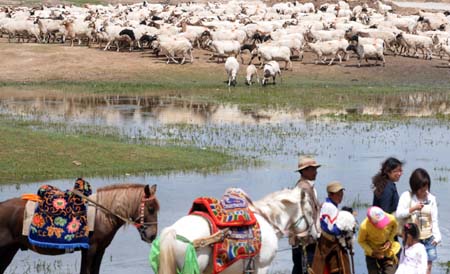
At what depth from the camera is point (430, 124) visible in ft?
80.7

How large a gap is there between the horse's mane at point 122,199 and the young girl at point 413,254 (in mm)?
2170

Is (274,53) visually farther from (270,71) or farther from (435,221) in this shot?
(435,221)

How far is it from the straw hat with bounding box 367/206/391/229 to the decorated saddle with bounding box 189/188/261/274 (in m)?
1.20

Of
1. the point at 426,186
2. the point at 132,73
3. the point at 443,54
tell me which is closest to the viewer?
the point at 426,186

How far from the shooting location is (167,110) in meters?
26.4

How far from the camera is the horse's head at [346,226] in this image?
28.8 feet

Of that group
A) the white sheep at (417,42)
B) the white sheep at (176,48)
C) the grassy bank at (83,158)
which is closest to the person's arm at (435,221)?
the grassy bank at (83,158)

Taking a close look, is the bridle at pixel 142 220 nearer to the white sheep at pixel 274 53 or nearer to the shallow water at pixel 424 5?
the white sheep at pixel 274 53

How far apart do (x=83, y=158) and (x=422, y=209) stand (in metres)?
9.88

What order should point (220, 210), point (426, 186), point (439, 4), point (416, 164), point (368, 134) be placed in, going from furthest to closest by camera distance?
point (439, 4), point (368, 134), point (416, 164), point (426, 186), point (220, 210)

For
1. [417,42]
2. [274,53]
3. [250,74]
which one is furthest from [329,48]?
[250,74]

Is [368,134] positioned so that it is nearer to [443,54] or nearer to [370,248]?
[370,248]

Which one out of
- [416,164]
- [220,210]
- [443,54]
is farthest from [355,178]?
[443,54]

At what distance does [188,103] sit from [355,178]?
35.5 ft
